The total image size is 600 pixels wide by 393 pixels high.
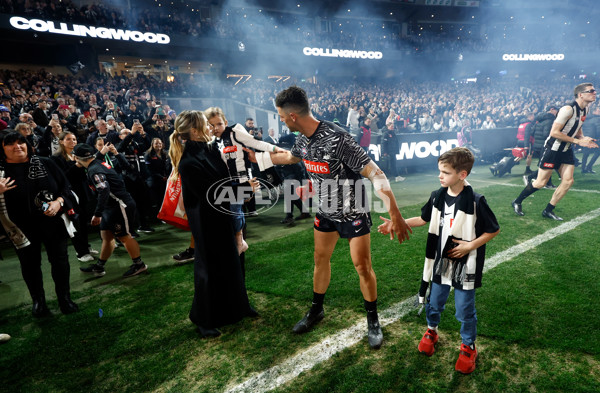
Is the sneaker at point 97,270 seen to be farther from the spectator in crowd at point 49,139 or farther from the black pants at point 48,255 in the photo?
the spectator in crowd at point 49,139

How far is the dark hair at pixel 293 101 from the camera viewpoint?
2.56 m

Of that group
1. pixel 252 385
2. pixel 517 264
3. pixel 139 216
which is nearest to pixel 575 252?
pixel 517 264


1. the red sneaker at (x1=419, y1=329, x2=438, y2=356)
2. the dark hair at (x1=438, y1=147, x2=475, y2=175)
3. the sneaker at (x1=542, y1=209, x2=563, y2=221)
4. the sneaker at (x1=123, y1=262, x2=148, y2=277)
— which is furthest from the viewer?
the sneaker at (x1=542, y1=209, x2=563, y2=221)

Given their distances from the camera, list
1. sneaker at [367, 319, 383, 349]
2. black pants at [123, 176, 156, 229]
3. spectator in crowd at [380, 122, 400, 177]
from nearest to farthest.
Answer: sneaker at [367, 319, 383, 349], black pants at [123, 176, 156, 229], spectator in crowd at [380, 122, 400, 177]

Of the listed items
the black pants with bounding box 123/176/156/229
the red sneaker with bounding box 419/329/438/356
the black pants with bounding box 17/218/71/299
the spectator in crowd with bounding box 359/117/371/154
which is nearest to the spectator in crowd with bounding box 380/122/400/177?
the spectator in crowd with bounding box 359/117/371/154

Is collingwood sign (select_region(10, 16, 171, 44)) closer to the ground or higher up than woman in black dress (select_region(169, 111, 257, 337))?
higher up

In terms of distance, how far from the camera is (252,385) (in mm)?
2537

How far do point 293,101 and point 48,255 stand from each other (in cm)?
341

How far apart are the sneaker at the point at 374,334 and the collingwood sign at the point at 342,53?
26645 mm

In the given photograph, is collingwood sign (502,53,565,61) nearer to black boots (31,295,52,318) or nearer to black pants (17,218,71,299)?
black pants (17,218,71,299)

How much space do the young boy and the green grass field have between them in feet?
1.45

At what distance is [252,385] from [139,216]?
5338 millimetres

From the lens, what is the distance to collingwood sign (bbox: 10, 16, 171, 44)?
16.6 metres

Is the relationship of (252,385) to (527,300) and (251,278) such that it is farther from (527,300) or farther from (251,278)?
(527,300)
